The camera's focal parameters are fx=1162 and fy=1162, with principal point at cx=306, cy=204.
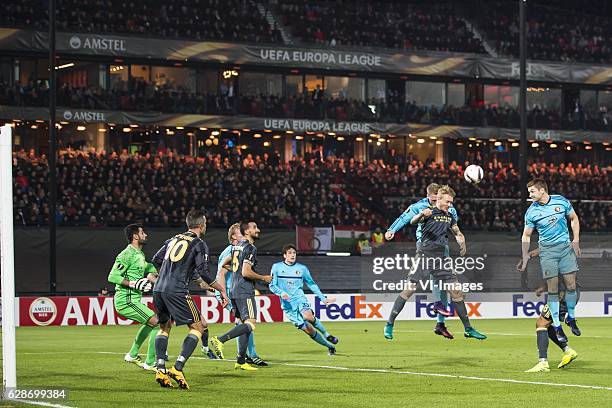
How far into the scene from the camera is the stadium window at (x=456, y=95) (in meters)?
59.8

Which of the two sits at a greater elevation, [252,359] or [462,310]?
[462,310]

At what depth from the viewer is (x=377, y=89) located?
57.2 meters

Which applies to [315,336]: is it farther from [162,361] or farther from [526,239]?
[162,361]

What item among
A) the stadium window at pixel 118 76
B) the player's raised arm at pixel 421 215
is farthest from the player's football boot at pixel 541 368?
the stadium window at pixel 118 76

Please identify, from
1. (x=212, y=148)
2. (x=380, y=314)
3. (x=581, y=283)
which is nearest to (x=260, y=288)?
A: (x=380, y=314)

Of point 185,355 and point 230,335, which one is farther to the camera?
point 230,335

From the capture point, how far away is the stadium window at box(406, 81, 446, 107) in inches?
2301

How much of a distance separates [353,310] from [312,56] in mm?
20747

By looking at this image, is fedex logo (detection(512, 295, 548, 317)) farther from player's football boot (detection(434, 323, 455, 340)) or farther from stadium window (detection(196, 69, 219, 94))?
stadium window (detection(196, 69, 219, 94))

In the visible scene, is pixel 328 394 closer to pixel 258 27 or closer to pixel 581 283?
pixel 581 283

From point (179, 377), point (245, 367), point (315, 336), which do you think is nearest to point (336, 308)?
point (315, 336)

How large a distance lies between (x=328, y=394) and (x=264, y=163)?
3801cm

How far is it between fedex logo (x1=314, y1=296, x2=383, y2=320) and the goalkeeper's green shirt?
16827mm

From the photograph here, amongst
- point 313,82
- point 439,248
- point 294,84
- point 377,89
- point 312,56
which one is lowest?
point 439,248
